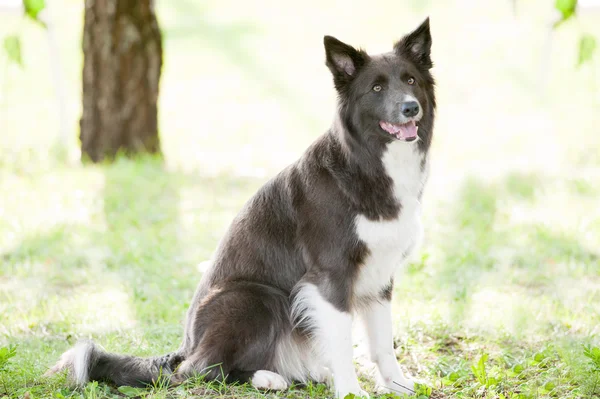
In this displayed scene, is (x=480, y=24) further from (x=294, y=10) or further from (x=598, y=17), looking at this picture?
(x=294, y=10)

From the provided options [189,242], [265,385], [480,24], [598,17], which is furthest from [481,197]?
[598,17]

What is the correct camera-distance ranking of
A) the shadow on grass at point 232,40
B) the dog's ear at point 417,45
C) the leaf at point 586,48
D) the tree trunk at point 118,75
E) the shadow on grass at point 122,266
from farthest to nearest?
the shadow on grass at point 232,40, the tree trunk at point 118,75, the shadow on grass at point 122,266, the dog's ear at point 417,45, the leaf at point 586,48

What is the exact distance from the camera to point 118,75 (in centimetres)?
944

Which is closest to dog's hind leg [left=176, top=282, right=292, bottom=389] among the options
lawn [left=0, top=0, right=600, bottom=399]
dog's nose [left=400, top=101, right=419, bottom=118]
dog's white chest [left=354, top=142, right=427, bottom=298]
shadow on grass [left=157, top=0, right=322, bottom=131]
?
lawn [left=0, top=0, right=600, bottom=399]

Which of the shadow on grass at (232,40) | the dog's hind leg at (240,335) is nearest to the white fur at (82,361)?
the dog's hind leg at (240,335)

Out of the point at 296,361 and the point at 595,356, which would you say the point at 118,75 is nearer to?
the point at 296,361

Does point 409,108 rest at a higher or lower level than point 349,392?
higher

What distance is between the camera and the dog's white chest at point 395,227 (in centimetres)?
390

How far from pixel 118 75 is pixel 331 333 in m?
6.51

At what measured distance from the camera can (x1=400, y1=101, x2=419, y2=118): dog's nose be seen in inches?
149

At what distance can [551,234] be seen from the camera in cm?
748

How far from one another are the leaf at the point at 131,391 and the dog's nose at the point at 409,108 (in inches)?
80.7

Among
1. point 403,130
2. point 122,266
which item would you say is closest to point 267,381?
point 403,130

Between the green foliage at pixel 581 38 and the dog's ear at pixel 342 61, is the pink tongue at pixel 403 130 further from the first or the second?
the green foliage at pixel 581 38
